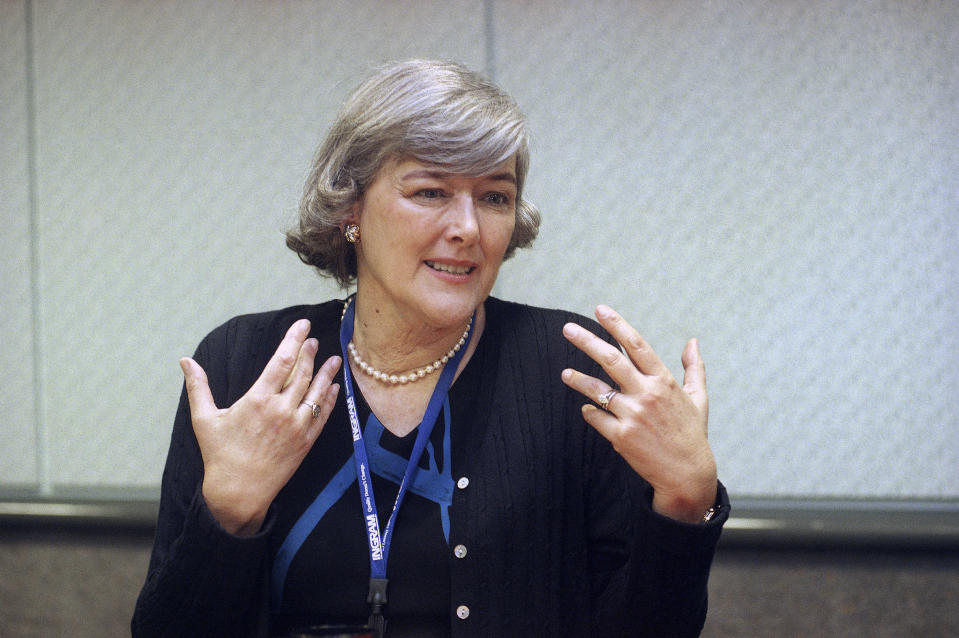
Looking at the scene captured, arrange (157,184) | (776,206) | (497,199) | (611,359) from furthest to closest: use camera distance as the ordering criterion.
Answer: (157,184) → (776,206) → (497,199) → (611,359)

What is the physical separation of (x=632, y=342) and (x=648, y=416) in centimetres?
11

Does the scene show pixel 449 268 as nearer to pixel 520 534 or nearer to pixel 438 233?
pixel 438 233

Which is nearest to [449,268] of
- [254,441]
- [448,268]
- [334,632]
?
[448,268]

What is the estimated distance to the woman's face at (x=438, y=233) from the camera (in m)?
1.33

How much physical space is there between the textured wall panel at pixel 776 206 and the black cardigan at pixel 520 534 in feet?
2.40

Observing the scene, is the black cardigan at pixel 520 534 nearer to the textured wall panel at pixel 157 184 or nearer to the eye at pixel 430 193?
the eye at pixel 430 193

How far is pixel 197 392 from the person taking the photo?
1245mm

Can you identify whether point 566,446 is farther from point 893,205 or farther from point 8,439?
point 8,439

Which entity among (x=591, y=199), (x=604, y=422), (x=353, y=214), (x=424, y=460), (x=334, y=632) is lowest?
(x=334, y=632)

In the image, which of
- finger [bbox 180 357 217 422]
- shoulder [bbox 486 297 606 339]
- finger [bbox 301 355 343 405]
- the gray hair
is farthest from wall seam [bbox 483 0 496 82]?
finger [bbox 180 357 217 422]

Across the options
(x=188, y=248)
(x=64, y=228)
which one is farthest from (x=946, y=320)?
(x=64, y=228)

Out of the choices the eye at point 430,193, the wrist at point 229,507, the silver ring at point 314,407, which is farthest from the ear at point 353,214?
the wrist at point 229,507

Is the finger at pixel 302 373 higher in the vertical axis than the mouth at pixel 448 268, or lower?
lower

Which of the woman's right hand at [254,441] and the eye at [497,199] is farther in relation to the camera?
the eye at [497,199]
